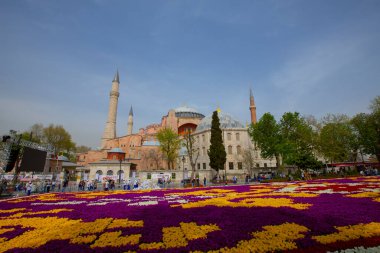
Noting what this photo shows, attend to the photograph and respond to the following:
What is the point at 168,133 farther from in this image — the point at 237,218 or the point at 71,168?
the point at 237,218

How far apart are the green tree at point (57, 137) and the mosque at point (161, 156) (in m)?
6.38

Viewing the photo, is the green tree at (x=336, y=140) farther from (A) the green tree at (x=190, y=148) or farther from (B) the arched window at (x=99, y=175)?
(B) the arched window at (x=99, y=175)

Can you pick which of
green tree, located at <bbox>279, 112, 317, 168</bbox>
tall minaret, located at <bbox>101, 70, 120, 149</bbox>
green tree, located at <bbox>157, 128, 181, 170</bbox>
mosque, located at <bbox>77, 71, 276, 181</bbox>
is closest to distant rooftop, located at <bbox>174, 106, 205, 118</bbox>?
mosque, located at <bbox>77, 71, 276, 181</bbox>

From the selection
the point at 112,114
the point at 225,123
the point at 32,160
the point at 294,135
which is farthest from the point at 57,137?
the point at 294,135

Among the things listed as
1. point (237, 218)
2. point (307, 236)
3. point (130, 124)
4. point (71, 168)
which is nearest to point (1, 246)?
point (237, 218)

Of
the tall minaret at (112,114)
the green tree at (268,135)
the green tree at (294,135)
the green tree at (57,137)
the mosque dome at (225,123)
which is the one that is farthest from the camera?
the tall minaret at (112,114)

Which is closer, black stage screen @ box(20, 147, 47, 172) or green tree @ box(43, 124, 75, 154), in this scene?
black stage screen @ box(20, 147, 47, 172)

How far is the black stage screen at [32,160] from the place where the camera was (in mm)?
20672

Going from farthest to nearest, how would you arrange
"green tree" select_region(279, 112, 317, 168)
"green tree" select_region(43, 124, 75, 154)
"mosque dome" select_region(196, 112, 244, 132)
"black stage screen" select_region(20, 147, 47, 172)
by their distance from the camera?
1. "green tree" select_region(43, 124, 75, 154)
2. "mosque dome" select_region(196, 112, 244, 132)
3. "green tree" select_region(279, 112, 317, 168)
4. "black stage screen" select_region(20, 147, 47, 172)

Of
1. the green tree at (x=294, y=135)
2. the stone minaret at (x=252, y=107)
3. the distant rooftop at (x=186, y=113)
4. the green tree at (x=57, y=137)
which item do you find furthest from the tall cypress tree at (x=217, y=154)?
the green tree at (x=57, y=137)

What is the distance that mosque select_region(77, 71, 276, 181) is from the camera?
40.6m

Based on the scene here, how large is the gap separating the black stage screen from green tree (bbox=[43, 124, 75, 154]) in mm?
36106

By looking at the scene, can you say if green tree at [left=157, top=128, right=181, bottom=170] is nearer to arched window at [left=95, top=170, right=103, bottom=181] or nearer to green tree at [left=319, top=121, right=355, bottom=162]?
arched window at [left=95, top=170, right=103, bottom=181]

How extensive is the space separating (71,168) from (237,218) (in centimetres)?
6048
